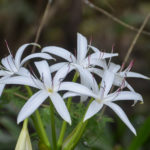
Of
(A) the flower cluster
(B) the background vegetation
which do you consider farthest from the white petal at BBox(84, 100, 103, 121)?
(B) the background vegetation

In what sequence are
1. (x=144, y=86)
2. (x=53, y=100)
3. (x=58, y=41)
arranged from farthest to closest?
(x=58, y=41), (x=144, y=86), (x=53, y=100)

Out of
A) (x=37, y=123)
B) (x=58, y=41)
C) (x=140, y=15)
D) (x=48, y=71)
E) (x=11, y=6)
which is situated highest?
(x=48, y=71)

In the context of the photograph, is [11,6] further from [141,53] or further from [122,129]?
[122,129]

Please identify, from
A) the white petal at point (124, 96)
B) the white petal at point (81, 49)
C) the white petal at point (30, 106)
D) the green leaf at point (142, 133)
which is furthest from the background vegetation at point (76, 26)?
the white petal at point (30, 106)

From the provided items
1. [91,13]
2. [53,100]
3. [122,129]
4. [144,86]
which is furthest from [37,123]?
[91,13]

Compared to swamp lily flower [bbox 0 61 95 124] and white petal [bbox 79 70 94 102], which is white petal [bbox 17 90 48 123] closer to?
swamp lily flower [bbox 0 61 95 124]

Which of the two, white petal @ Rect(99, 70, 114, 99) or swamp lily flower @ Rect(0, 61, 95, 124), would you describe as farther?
white petal @ Rect(99, 70, 114, 99)

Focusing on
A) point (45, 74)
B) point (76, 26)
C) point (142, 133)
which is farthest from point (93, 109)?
point (76, 26)

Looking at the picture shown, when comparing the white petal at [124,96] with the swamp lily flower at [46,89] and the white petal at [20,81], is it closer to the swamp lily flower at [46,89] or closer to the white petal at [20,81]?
the swamp lily flower at [46,89]
